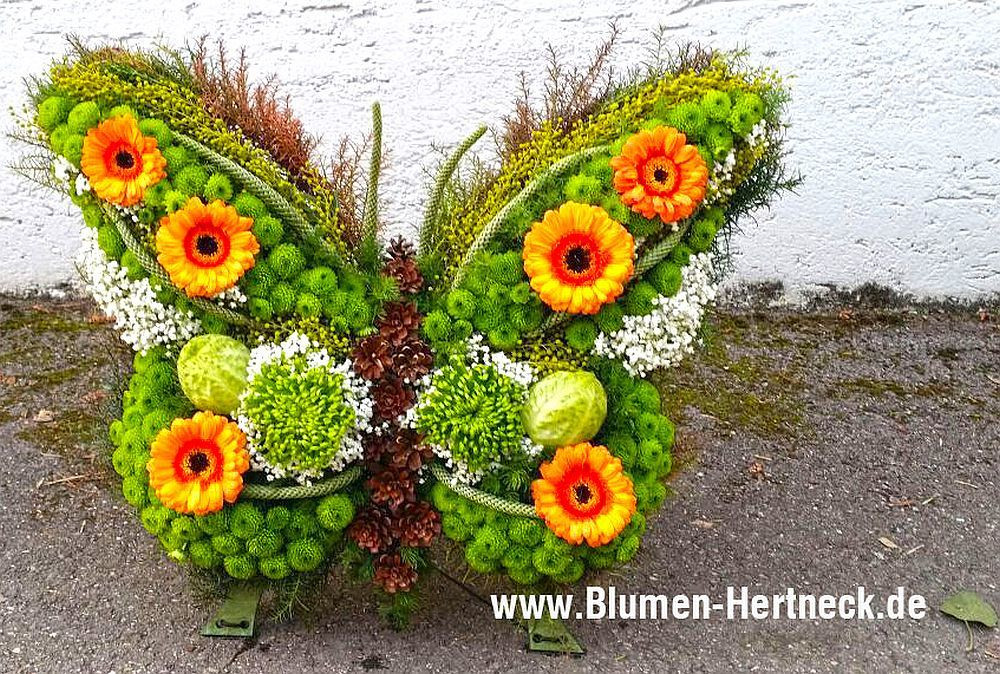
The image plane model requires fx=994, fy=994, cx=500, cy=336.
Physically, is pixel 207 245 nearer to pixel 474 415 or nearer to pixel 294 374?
pixel 294 374

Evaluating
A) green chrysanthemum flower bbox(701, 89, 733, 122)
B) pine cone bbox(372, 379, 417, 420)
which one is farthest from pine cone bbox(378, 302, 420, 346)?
green chrysanthemum flower bbox(701, 89, 733, 122)

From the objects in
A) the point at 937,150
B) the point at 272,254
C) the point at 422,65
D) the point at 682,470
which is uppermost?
the point at 422,65

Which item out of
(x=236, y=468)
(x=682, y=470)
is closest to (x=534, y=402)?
(x=236, y=468)

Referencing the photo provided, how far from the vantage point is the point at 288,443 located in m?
2.34

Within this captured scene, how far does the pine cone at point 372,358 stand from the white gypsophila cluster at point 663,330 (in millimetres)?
519

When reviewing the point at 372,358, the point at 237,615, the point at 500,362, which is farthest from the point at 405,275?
the point at 237,615

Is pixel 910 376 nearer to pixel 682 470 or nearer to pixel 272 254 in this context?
pixel 682 470

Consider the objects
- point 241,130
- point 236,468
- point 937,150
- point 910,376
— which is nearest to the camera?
point 236,468

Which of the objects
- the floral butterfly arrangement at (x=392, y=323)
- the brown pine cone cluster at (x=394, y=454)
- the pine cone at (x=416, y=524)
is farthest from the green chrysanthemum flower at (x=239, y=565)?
the pine cone at (x=416, y=524)

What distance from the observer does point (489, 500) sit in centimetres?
240

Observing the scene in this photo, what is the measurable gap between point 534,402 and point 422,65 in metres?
2.54

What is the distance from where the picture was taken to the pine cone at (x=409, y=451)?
2.45m

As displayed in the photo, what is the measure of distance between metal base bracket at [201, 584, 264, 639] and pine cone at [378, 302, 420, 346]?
756 mm

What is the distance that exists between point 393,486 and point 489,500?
0.25 m
